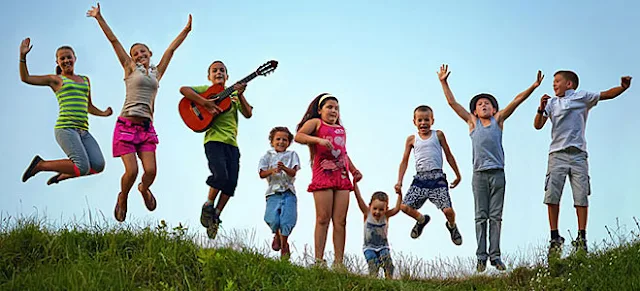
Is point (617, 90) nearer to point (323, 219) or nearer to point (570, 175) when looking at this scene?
point (570, 175)

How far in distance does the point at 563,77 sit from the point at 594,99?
52cm

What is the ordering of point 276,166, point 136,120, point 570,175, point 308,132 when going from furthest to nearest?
point 276,166 < point 570,175 < point 308,132 < point 136,120

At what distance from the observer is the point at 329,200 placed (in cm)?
1041

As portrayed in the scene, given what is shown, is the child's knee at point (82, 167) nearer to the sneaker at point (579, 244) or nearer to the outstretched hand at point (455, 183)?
the outstretched hand at point (455, 183)

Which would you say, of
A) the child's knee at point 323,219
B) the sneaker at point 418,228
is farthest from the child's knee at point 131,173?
the sneaker at point 418,228

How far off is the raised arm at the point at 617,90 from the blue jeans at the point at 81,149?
6.63 metres

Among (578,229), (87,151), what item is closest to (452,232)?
(578,229)

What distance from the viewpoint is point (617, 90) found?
11.0 metres

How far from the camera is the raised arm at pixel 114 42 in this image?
1064 cm

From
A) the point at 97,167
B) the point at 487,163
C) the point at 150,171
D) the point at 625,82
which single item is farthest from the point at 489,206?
the point at 97,167

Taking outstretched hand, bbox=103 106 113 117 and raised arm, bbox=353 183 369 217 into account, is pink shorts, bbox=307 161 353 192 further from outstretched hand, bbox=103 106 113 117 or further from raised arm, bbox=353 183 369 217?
outstretched hand, bbox=103 106 113 117

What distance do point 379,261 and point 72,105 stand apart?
4.50 metres

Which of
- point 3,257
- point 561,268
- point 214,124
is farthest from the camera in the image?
point 214,124

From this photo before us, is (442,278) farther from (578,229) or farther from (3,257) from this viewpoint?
(3,257)
